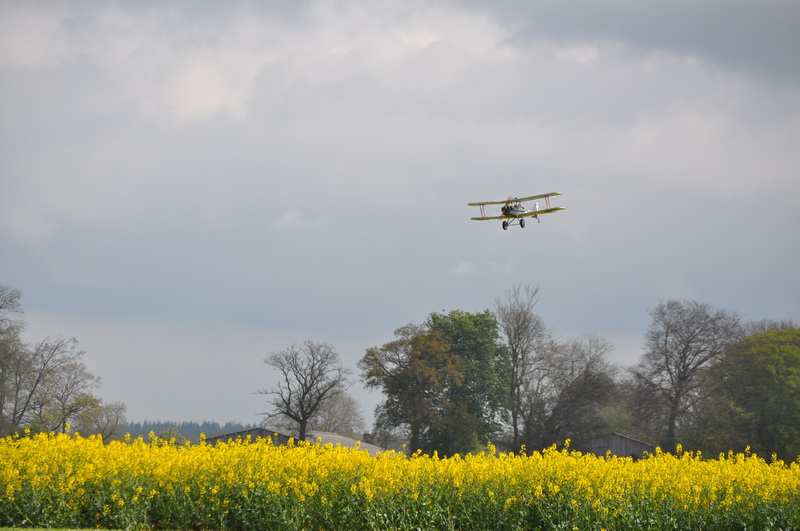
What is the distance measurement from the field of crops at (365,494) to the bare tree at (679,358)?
121ft

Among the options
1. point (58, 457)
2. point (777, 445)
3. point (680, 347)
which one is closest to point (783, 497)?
point (58, 457)

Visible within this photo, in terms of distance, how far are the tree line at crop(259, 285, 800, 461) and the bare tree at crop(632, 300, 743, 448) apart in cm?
7

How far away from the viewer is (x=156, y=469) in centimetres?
1402

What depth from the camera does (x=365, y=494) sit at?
13.2 m

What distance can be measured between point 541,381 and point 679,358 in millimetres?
10330

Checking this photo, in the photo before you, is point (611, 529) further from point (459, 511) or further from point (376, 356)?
point (376, 356)

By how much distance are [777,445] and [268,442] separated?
115ft

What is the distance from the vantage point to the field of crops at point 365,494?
1320 centimetres

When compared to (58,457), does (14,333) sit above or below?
above

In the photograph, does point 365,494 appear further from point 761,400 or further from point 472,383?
point 472,383

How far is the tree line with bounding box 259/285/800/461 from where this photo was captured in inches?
1772

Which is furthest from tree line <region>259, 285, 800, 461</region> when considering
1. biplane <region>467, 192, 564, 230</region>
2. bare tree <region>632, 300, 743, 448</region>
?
biplane <region>467, 192, 564, 230</region>

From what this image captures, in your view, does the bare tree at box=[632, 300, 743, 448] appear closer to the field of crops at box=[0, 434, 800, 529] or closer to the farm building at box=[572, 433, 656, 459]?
the farm building at box=[572, 433, 656, 459]

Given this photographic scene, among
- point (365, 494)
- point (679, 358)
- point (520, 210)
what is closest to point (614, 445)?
point (679, 358)
